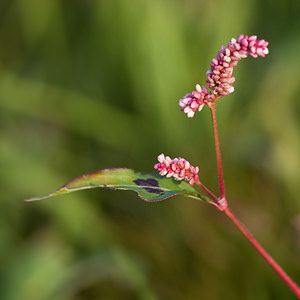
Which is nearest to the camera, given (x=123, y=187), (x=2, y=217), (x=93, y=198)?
(x=123, y=187)

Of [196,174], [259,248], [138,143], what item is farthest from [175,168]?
[138,143]

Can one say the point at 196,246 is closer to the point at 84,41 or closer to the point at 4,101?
the point at 4,101

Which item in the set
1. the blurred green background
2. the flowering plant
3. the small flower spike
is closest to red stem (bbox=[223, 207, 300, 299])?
the flowering plant

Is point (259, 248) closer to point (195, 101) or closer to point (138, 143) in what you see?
point (195, 101)

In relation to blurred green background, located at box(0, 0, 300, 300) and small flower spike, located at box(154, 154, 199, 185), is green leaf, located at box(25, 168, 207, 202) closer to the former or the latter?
small flower spike, located at box(154, 154, 199, 185)

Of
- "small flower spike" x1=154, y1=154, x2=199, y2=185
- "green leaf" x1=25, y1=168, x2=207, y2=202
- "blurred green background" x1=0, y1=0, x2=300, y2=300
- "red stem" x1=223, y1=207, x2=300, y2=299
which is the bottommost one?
"red stem" x1=223, y1=207, x2=300, y2=299

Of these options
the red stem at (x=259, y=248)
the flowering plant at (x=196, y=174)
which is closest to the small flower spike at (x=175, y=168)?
the flowering plant at (x=196, y=174)

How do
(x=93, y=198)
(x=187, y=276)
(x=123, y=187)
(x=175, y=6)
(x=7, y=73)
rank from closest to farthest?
1. (x=123, y=187)
2. (x=187, y=276)
3. (x=93, y=198)
4. (x=175, y=6)
5. (x=7, y=73)

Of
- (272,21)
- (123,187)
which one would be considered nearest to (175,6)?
(272,21)

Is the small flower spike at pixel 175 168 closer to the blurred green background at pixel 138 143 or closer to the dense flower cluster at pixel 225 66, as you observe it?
the dense flower cluster at pixel 225 66
